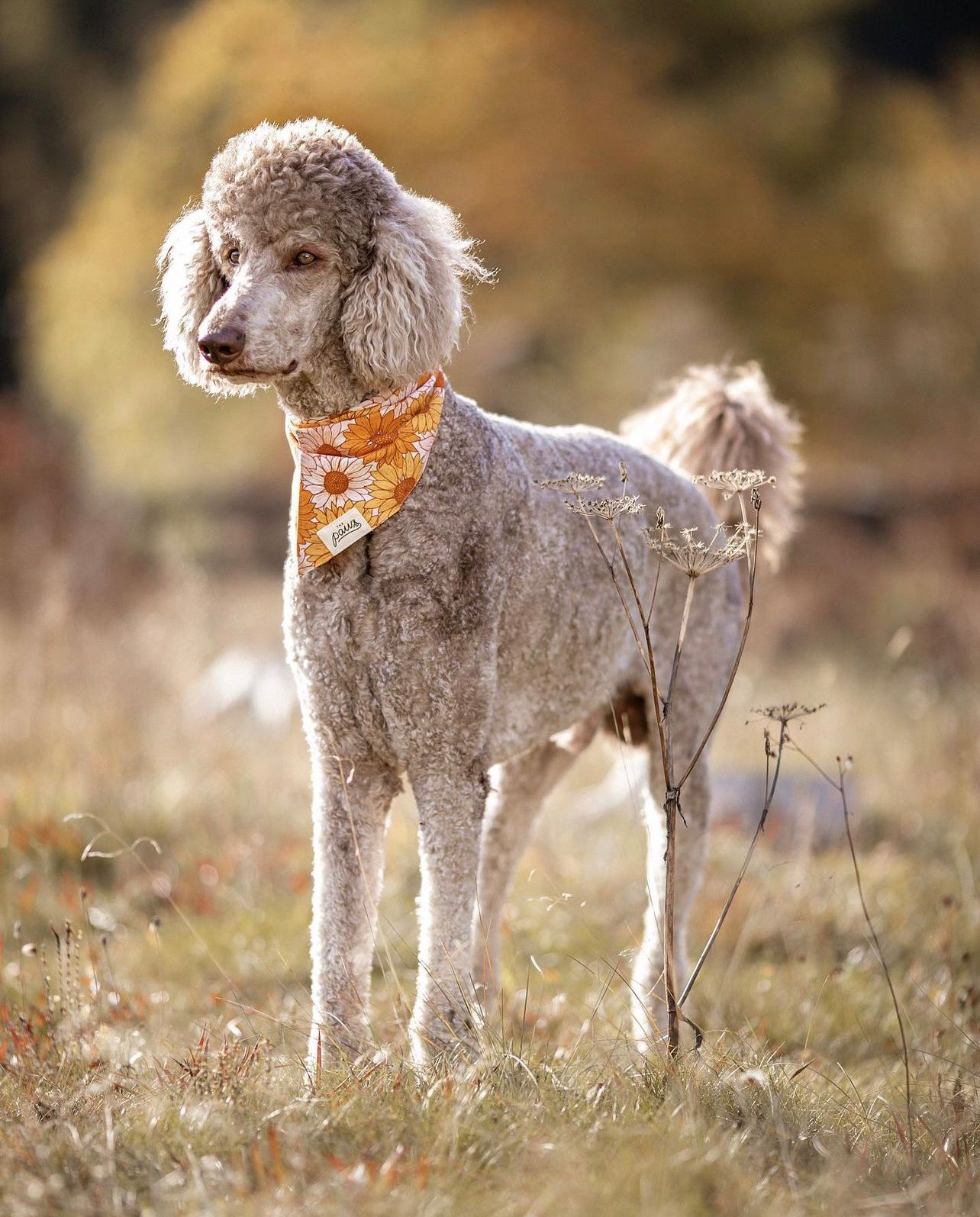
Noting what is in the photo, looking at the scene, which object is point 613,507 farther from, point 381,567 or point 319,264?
point 319,264

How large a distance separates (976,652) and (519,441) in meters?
5.31

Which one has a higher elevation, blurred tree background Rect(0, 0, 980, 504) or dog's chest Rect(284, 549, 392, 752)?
blurred tree background Rect(0, 0, 980, 504)

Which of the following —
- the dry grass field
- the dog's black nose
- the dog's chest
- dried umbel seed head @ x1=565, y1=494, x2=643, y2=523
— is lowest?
the dry grass field

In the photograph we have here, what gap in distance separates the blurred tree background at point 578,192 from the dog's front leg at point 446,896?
11.2 m

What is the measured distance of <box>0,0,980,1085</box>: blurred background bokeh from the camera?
1094 cm

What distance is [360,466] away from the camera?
8.16 ft

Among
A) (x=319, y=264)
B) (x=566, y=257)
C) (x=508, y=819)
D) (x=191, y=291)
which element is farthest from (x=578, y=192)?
(x=319, y=264)

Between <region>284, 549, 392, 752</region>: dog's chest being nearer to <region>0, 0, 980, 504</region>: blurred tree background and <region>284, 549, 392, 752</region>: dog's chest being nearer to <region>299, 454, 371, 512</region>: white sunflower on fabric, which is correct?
<region>299, 454, 371, 512</region>: white sunflower on fabric

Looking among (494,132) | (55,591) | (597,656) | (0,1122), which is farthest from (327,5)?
(0,1122)

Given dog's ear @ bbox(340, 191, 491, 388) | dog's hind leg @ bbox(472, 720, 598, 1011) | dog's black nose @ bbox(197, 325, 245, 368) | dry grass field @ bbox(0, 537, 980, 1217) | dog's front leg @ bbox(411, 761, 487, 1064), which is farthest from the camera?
dog's hind leg @ bbox(472, 720, 598, 1011)

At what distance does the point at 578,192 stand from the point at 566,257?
81 centimetres

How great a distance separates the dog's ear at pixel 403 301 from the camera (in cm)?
241

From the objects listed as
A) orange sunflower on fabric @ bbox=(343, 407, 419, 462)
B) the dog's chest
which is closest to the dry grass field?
the dog's chest

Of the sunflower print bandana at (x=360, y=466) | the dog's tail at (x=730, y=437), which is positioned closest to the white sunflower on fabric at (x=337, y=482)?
the sunflower print bandana at (x=360, y=466)
